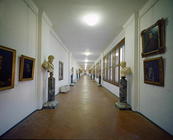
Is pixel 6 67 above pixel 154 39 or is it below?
below

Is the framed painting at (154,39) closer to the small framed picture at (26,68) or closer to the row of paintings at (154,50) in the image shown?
the row of paintings at (154,50)

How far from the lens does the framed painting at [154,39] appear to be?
2417mm

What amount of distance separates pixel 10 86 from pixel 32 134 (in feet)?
3.96

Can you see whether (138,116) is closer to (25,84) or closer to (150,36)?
(150,36)

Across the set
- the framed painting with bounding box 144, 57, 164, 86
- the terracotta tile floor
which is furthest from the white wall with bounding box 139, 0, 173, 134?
the terracotta tile floor

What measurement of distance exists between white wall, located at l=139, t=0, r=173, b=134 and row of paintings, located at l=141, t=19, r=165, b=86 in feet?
0.35

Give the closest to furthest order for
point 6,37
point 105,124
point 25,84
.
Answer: point 6,37 → point 105,124 → point 25,84

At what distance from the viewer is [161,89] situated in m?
2.48

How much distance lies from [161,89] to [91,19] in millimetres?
3396

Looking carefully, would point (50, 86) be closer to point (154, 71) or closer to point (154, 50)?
point (154, 71)

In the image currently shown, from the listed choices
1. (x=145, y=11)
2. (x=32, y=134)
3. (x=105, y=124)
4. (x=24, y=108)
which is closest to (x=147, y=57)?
(x=145, y=11)

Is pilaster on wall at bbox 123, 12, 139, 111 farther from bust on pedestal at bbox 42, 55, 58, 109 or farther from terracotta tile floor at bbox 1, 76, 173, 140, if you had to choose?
bust on pedestal at bbox 42, 55, 58, 109

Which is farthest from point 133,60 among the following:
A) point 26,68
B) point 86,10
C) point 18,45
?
point 18,45

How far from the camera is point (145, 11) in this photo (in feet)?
10.2
